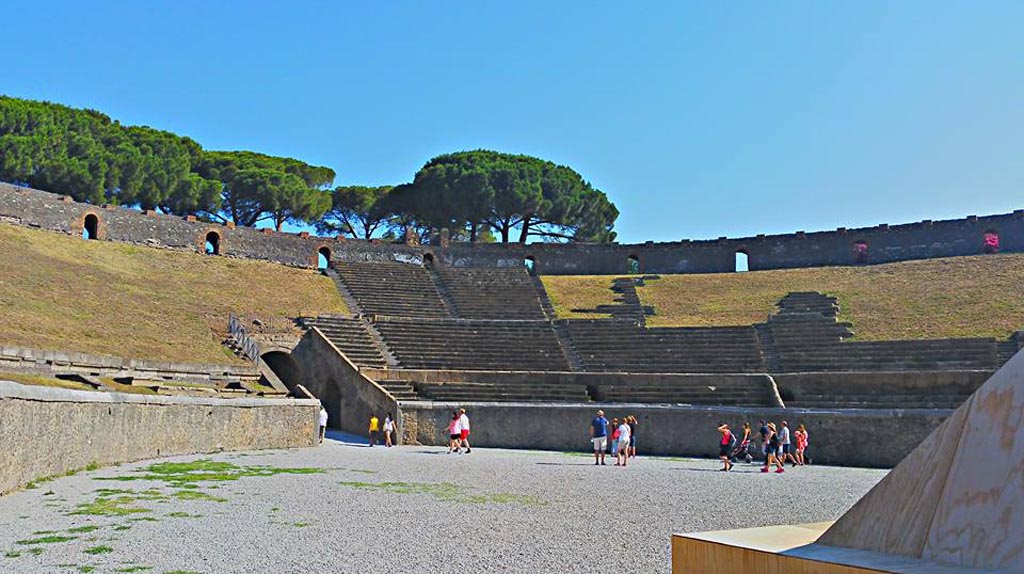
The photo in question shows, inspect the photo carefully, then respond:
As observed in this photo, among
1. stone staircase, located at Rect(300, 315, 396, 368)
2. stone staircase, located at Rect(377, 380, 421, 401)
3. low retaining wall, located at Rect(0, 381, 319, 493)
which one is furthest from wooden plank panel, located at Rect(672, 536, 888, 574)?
stone staircase, located at Rect(300, 315, 396, 368)

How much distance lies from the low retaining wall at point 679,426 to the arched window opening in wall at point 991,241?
86.5 ft

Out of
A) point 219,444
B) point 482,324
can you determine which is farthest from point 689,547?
point 482,324

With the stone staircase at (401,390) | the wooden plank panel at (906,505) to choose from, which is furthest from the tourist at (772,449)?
the wooden plank panel at (906,505)

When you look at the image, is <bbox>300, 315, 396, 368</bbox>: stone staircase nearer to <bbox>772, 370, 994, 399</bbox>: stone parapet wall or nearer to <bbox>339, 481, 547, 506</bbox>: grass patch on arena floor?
<bbox>772, 370, 994, 399</bbox>: stone parapet wall

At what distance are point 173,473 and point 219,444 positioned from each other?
4.58 meters

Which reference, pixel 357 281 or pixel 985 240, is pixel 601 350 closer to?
pixel 357 281

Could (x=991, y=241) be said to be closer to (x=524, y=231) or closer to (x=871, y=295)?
(x=871, y=295)

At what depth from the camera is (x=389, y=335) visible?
31109 mm

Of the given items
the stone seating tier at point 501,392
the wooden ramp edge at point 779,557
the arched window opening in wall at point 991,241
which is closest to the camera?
the wooden ramp edge at point 779,557

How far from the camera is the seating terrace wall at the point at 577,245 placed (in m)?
37.1

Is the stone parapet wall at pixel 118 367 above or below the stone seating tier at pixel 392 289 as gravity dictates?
below

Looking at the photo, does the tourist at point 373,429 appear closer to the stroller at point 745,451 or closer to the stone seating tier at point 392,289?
the stroller at point 745,451

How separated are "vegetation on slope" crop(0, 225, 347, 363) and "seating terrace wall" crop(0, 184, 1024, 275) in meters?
1.30

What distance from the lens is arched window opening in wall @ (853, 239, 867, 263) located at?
1667 inches
